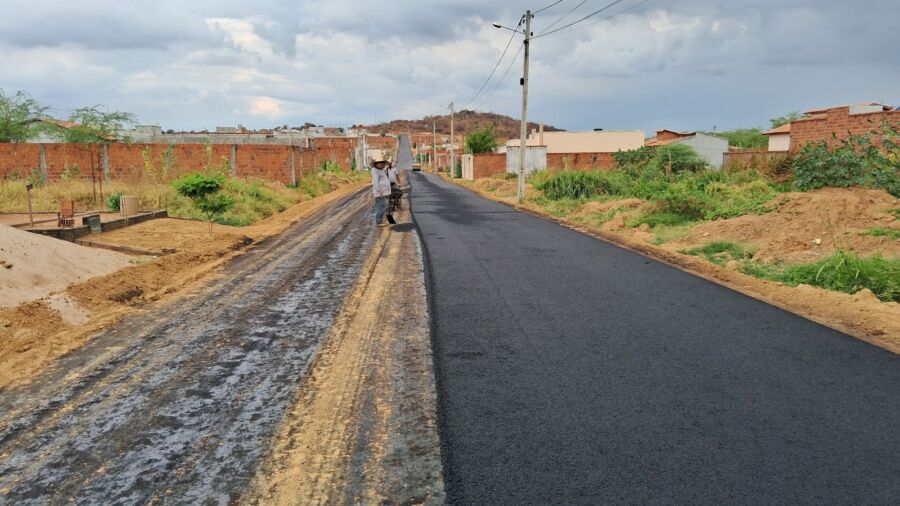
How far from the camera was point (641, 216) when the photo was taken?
16656mm

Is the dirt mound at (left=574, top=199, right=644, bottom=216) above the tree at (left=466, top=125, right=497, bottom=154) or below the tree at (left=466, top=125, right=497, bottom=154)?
below

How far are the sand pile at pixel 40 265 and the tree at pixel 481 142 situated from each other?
58.3m

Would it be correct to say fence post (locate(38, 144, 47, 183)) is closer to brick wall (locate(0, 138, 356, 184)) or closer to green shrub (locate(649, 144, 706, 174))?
brick wall (locate(0, 138, 356, 184))

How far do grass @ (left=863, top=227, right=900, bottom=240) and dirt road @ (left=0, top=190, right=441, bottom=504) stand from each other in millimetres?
8588

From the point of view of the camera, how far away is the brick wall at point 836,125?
17.0 meters

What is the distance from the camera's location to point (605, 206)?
19.5m

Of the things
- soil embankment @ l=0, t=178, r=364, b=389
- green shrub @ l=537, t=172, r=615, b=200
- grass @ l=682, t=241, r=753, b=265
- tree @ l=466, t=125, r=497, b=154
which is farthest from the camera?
tree @ l=466, t=125, r=497, b=154

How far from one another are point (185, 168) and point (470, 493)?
86.9 ft

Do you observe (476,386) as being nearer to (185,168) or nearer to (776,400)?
(776,400)

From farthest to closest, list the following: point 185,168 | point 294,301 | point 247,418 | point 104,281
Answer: point 185,168 < point 104,281 < point 294,301 < point 247,418

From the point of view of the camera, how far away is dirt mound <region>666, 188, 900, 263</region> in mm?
10383

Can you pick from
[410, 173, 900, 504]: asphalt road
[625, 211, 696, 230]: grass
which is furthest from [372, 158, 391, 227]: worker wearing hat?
[410, 173, 900, 504]: asphalt road

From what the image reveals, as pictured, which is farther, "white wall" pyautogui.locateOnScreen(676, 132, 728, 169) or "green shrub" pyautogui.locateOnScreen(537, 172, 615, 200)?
"white wall" pyautogui.locateOnScreen(676, 132, 728, 169)

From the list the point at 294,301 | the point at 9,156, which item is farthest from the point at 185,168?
the point at 294,301
